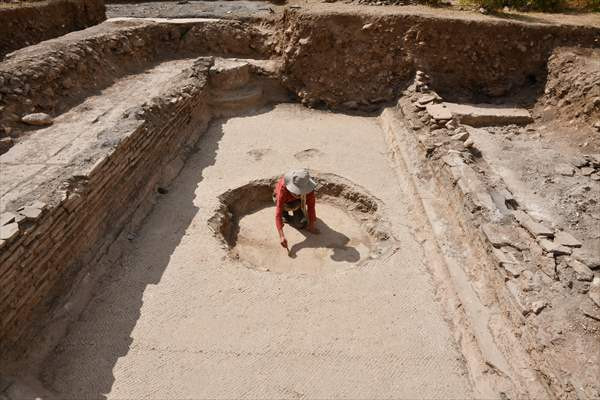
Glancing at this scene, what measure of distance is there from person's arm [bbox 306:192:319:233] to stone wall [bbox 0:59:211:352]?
7.10ft

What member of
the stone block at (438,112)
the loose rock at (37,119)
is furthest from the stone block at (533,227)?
the loose rock at (37,119)

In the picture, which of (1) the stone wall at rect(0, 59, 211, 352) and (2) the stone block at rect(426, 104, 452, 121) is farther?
(2) the stone block at rect(426, 104, 452, 121)

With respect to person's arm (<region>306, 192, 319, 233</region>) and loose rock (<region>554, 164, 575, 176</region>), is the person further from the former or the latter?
loose rock (<region>554, 164, 575, 176</region>)

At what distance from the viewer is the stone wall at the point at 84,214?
3.38 metres

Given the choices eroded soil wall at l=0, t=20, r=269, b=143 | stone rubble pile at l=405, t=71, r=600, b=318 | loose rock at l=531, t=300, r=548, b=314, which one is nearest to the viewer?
loose rock at l=531, t=300, r=548, b=314

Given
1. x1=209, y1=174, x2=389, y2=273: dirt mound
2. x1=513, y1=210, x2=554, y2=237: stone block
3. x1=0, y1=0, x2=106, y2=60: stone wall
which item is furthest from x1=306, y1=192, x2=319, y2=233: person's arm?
x1=0, y1=0, x2=106, y2=60: stone wall

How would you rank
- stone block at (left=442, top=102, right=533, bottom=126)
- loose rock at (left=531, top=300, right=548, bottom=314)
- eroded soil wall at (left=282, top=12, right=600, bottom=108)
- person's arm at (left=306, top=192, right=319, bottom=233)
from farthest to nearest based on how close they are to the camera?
eroded soil wall at (left=282, top=12, right=600, bottom=108) → stone block at (left=442, top=102, right=533, bottom=126) → person's arm at (left=306, top=192, right=319, bottom=233) → loose rock at (left=531, top=300, right=548, bottom=314)

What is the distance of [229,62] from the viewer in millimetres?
9078

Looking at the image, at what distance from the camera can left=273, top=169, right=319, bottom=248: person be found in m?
4.74

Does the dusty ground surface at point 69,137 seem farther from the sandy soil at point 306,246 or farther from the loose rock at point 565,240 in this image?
the loose rock at point 565,240

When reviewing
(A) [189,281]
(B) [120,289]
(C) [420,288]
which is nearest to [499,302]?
(C) [420,288]

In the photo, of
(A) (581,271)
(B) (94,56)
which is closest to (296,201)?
(A) (581,271)

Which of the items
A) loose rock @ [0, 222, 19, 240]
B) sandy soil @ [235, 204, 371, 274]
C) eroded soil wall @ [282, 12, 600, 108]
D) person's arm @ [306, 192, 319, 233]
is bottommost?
sandy soil @ [235, 204, 371, 274]

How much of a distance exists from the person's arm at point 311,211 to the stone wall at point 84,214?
2.17 m
